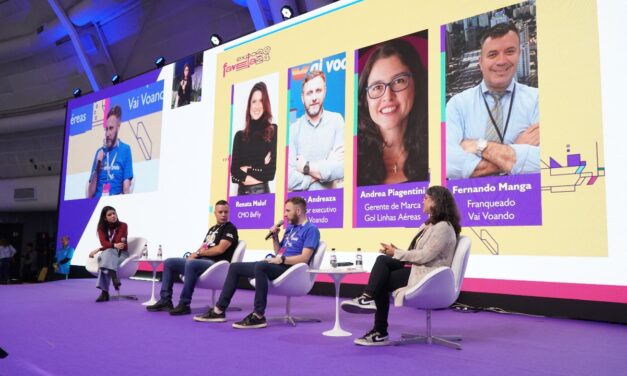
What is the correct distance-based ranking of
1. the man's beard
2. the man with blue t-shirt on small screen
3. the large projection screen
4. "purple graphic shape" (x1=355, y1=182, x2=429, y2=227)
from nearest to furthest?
the large projection screen, "purple graphic shape" (x1=355, y1=182, x2=429, y2=227), the man's beard, the man with blue t-shirt on small screen

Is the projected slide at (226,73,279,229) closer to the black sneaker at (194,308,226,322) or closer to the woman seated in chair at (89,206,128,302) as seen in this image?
the woman seated in chair at (89,206,128,302)

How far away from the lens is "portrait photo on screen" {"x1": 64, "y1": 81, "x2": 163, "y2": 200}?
8.95 m

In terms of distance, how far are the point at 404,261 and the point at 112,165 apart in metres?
7.84

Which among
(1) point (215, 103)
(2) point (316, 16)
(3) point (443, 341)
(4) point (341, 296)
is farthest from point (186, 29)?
(3) point (443, 341)

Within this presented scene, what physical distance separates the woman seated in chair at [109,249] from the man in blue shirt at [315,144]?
2.18 metres

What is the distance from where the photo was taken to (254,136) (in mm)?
A: 7246

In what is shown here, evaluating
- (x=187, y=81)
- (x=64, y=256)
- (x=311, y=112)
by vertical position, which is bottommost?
(x=64, y=256)

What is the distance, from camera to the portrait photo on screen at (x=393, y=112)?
5.54 m

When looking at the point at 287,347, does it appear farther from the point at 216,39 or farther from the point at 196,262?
the point at 216,39

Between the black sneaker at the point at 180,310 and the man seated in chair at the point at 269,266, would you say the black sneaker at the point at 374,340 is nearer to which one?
the man seated in chair at the point at 269,266

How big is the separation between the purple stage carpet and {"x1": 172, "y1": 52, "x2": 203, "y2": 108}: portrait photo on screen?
14.3 feet

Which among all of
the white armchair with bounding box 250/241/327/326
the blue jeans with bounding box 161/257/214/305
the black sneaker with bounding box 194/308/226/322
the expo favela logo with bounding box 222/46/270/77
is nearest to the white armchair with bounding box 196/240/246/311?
the blue jeans with bounding box 161/257/214/305

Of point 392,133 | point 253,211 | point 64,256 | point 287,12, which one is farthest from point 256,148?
point 64,256

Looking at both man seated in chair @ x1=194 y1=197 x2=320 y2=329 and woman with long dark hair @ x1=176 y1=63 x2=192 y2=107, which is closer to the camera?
man seated in chair @ x1=194 y1=197 x2=320 y2=329
